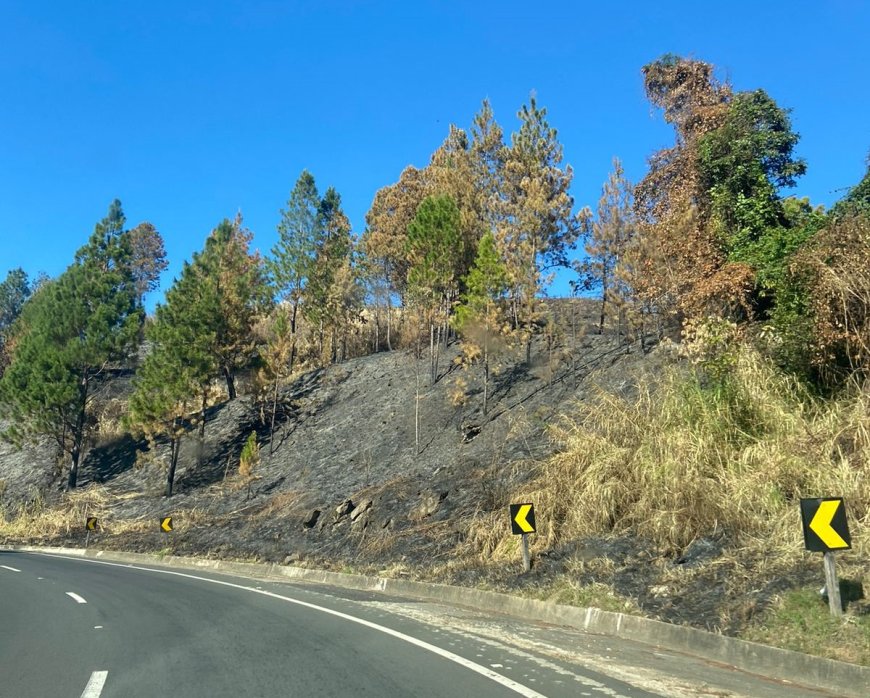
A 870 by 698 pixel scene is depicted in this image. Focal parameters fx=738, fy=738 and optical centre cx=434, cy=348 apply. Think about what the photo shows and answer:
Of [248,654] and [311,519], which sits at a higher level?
[311,519]

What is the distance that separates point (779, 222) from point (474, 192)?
18.8 metres

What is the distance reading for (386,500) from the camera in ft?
70.6

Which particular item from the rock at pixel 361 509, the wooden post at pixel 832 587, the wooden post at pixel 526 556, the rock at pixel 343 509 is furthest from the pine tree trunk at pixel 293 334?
the wooden post at pixel 832 587

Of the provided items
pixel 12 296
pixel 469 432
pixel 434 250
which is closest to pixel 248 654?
pixel 469 432

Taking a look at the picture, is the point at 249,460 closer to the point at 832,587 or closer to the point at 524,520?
the point at 524,520

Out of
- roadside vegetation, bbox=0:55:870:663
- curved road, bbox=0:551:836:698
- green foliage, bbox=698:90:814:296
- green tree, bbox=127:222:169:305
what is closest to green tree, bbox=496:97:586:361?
roadside vegetation, bbox=0:55:870:663

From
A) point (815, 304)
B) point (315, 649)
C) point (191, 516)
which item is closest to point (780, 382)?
point (815, 304)

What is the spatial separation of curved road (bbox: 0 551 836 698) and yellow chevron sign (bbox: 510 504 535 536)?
2.06 m

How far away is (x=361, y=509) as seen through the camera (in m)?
21.9

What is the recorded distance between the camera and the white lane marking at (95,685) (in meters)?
6.64

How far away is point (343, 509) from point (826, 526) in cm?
1643

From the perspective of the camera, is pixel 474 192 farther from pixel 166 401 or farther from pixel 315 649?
pixel 315 649

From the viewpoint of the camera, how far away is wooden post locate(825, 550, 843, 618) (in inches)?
320

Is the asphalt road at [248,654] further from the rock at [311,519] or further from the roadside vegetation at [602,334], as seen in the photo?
the rock at [311,519]
